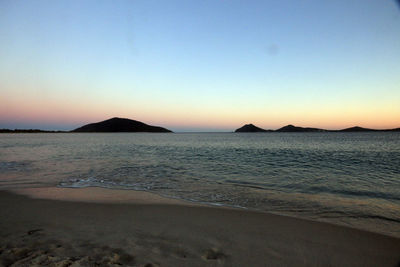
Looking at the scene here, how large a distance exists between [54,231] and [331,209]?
8.28m

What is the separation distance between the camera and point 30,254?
396 centimetres

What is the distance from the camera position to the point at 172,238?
16.3 feet

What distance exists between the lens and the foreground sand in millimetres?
4031

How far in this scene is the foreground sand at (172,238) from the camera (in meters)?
4.03

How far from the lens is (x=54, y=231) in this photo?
5.20 meters

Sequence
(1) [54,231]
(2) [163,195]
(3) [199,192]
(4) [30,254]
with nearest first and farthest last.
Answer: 1. (4) [30,254]
2. (1) [54,231]
3. (2) [163,195]
4. (3) [199,192]

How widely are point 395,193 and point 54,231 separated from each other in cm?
1301

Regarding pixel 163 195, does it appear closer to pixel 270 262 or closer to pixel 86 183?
pixel 86 183

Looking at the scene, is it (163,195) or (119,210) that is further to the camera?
(163,195)

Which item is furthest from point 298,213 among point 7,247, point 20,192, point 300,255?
point 20,192

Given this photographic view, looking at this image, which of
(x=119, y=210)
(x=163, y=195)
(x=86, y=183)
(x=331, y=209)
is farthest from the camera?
(x=86, y=183)

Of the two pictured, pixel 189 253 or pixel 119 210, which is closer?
pixel 189 253

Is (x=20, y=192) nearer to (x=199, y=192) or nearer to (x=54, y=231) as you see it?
(x=54, y=231)

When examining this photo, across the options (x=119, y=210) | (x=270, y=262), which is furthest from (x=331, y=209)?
(x=119, y=210)
